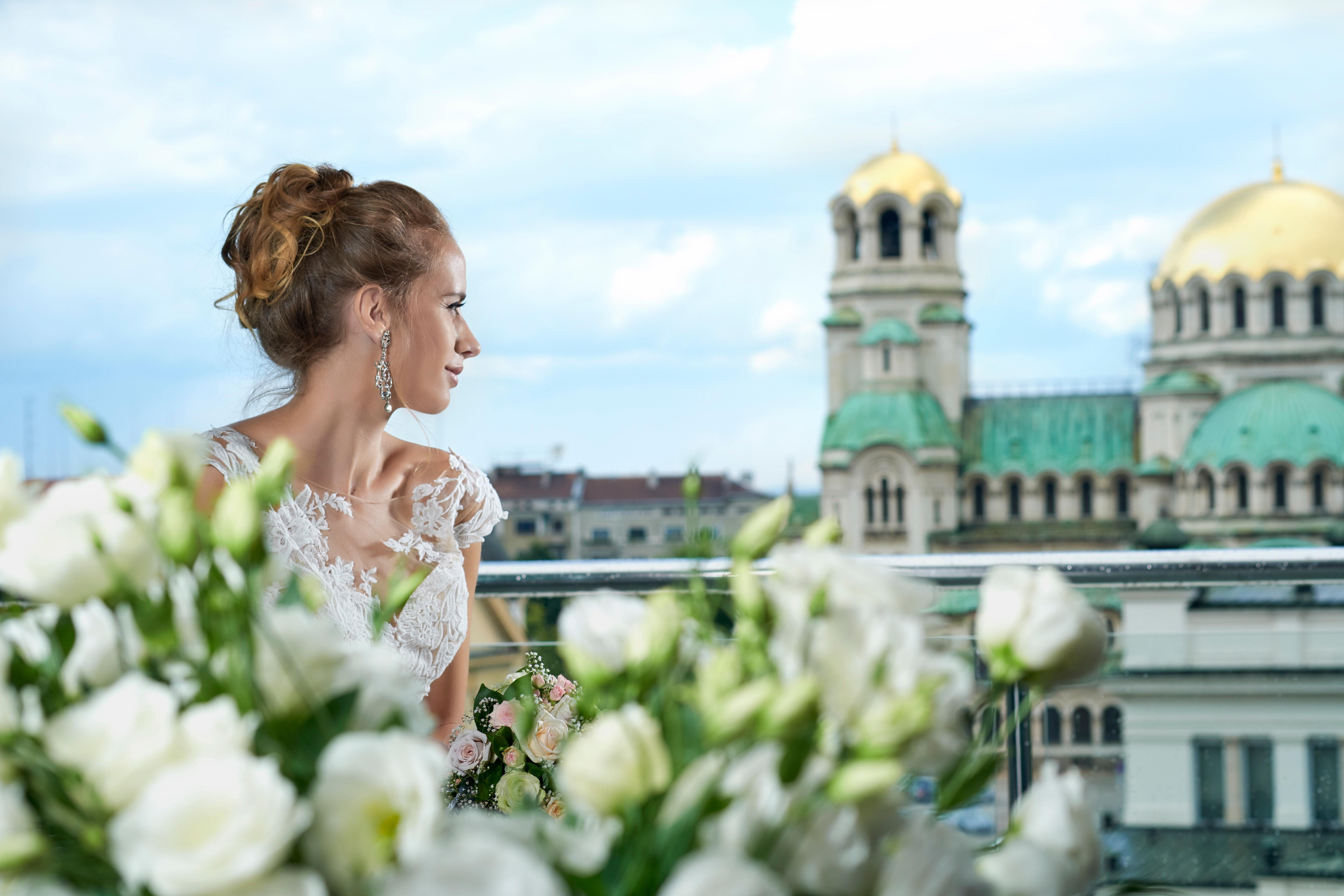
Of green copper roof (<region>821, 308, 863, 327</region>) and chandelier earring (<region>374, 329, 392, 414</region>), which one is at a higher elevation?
green copper roof (<region>821, 308, 863, 327</region>)

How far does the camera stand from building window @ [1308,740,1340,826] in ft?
7.78

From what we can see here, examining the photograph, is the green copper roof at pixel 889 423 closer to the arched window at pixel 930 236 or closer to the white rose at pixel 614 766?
the arched window at pixel 930 236

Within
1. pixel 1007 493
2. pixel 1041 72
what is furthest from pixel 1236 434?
pixel 1041 72

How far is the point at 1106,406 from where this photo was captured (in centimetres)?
4519

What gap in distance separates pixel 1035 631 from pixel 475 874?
24 cm

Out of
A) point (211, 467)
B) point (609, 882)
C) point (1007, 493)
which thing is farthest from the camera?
point (1007, 493)

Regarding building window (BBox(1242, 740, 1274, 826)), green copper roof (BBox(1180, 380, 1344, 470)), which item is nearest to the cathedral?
green copper roof (BBox(1180, 380, 1344, 470))

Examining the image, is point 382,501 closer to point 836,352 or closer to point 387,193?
point 387,193

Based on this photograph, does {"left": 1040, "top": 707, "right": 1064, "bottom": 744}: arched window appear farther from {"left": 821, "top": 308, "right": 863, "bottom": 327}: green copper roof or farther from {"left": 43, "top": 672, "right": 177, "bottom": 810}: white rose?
{"left": 821, "top": 308, "right": 863, "bottom": 327}: green copper roof

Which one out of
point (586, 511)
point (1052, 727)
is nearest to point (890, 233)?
point (586, 511)

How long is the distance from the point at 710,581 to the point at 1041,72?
209ft

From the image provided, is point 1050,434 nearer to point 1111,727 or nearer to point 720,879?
point 1111,727

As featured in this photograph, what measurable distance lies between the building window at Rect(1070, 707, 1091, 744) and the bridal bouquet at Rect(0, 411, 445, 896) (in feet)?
5.71

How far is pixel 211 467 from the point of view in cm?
181
